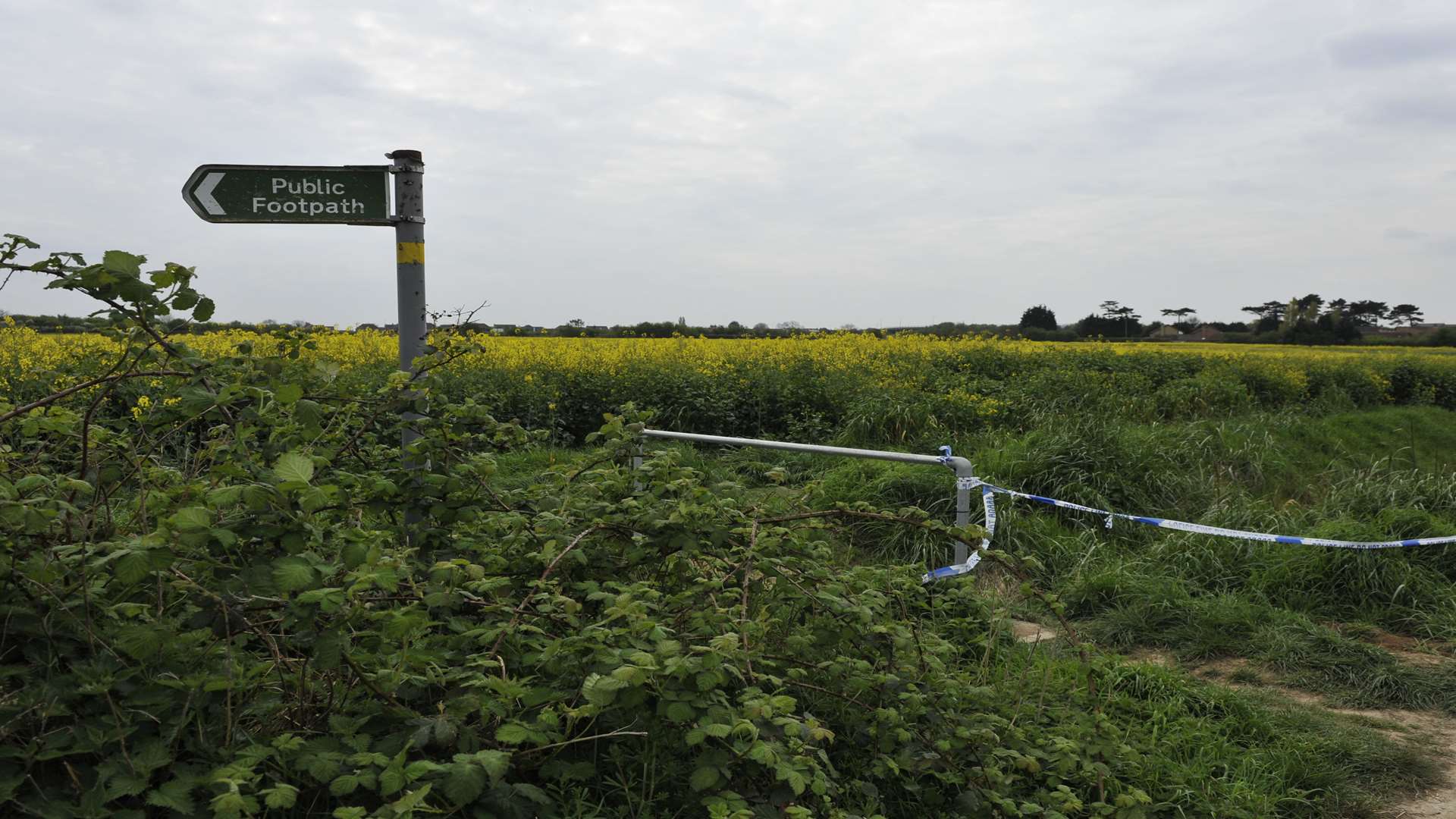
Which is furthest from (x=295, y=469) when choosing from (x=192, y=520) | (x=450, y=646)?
(x=450, y=646)

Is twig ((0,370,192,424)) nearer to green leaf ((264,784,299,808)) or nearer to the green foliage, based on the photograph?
the green foliage

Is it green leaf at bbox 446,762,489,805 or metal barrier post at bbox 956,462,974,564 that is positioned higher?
metal barrier post at bbox 956,462,974,564

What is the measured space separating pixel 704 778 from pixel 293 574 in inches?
37.0

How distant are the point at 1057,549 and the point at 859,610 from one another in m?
3.79

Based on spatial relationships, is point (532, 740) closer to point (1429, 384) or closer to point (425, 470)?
point (425, 470)

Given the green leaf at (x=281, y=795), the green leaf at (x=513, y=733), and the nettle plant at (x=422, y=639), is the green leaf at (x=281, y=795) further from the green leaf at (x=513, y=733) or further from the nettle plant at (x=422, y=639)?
the green leaf at (x=513, y=733)

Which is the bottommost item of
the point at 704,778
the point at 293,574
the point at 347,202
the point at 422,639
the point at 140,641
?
the point at 704,778

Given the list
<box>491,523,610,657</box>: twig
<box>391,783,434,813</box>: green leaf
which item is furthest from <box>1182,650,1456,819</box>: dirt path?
<box>391,783,434,813</box>: green leaf

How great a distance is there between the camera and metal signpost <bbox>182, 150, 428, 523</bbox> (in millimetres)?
3242

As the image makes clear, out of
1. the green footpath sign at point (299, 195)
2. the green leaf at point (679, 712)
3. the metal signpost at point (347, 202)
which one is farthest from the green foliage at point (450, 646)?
the green footpath sign at point (299, 195)

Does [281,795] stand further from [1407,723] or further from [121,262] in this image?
[1407,723]

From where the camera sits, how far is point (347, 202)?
331 centimetres

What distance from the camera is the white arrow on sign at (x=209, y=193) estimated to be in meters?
3.20

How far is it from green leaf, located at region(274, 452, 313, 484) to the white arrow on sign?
1.91 meters
